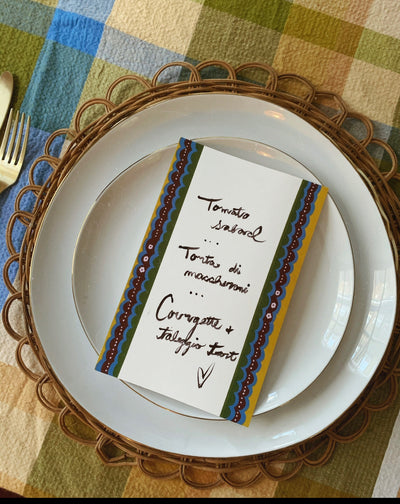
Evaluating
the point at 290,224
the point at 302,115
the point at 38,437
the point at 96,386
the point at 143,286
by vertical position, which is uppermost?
the point at 302,115

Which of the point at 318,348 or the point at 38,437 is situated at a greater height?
the point at 318,348

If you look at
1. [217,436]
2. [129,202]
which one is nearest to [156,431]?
[217,436]

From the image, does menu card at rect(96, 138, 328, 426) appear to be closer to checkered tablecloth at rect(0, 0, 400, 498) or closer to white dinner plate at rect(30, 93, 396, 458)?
white dinner plate at rect(30, 93, 396, 458)

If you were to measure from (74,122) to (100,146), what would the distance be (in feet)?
0.30

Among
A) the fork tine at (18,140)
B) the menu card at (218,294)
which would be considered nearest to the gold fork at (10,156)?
the fork tine at (18,140)

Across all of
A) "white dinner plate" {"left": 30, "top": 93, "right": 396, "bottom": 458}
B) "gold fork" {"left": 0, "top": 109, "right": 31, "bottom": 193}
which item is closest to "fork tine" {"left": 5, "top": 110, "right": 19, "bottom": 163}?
"gold fork" {"left": 0, "top": 109, "right": 31, "bottom": 193}

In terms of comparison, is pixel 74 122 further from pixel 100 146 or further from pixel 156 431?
pixel 156 431

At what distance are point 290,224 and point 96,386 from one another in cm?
32

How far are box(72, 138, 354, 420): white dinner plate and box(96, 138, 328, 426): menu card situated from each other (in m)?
0.02

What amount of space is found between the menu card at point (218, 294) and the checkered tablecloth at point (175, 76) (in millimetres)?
158

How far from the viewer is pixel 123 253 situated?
24.4 inches

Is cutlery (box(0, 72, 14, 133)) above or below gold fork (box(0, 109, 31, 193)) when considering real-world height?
above

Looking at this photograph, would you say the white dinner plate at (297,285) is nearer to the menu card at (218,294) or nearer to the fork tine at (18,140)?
the menu card at (218,294)

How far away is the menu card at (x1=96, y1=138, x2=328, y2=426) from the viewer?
59 cm
